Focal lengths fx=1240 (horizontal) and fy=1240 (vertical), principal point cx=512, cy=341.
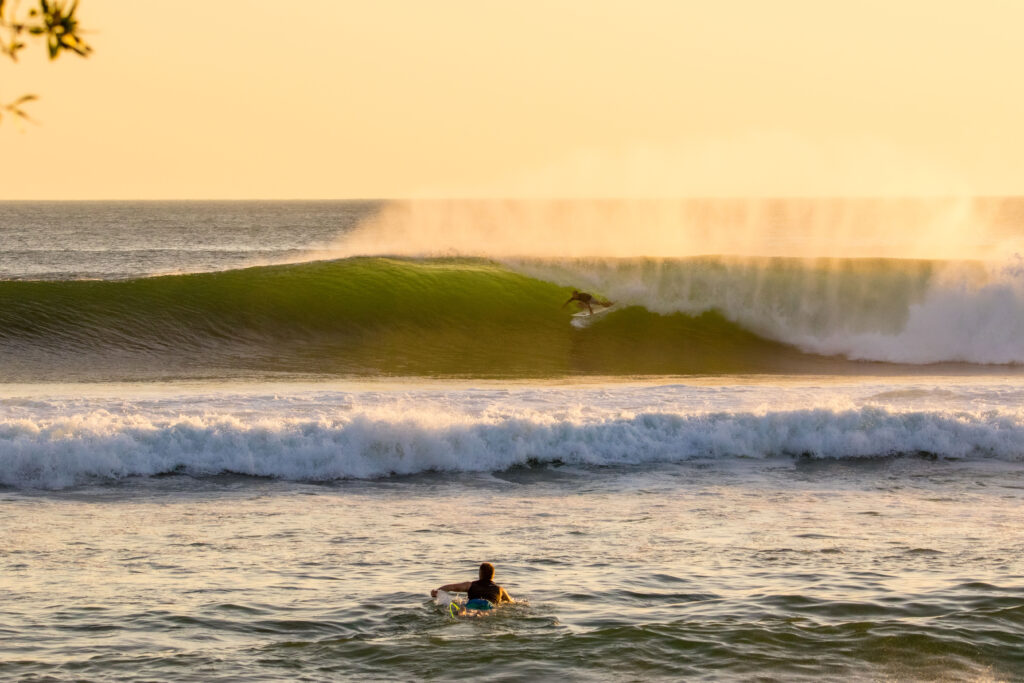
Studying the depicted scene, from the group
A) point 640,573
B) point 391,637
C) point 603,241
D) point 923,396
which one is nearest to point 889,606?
point 640,573

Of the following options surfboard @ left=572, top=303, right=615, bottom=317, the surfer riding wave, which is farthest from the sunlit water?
the surfer riding wave

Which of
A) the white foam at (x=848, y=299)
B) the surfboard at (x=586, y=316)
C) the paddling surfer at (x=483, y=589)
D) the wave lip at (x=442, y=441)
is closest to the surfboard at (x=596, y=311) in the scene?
the surfboard at (x=586, y=316)

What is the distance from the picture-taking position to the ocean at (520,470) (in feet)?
31.3

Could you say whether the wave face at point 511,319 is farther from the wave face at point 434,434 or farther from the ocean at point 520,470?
the wave face at point 434,434

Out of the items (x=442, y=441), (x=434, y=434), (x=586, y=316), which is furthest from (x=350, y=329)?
(x=442, y=441)

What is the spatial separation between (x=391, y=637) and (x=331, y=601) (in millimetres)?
1040

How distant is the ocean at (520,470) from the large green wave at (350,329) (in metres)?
0.12

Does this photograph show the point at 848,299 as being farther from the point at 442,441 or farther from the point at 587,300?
the point at 442,441

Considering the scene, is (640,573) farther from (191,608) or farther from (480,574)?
(191,608)

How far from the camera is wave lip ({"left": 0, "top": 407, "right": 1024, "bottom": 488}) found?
16.4 meters

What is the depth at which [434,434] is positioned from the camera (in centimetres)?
1738

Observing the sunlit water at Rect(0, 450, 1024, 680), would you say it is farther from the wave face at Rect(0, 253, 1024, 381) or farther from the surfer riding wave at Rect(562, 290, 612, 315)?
the surfer riding wave at Rect(562, 290, 612, 315)

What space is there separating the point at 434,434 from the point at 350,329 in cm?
1313

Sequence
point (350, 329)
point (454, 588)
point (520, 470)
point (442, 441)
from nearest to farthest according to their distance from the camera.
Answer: point (454, 588) → point (520, 470) → point (442, 441) → point (350, 329)
